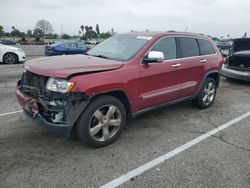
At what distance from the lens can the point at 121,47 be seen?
4363 mm

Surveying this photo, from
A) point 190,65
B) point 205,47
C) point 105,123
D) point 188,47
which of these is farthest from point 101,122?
point 205,47

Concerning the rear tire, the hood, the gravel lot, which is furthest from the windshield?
the rear tire

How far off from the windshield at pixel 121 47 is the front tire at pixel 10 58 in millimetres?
9480

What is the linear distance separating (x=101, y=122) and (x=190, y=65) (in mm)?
2372

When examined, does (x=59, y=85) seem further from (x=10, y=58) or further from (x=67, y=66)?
(x=10, y=58)

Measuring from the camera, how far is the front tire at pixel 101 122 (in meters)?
3.36

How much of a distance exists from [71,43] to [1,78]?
9479 mm

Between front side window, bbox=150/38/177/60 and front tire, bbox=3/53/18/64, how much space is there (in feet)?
34.7

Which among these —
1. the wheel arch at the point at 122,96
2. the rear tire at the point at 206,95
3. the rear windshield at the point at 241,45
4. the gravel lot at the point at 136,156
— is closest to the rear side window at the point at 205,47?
the rear tire at the point at 206,95

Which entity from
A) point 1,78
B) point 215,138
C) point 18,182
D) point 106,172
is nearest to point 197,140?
point 215,138

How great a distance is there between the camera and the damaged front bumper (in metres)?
3.17

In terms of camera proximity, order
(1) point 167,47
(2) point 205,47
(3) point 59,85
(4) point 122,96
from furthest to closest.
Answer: (2) point 205,47
(1) point 167,47
(4) point 122,96
(3) point 59,85

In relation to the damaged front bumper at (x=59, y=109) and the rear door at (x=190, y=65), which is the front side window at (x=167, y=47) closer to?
the rear door at (x=190, y=65)

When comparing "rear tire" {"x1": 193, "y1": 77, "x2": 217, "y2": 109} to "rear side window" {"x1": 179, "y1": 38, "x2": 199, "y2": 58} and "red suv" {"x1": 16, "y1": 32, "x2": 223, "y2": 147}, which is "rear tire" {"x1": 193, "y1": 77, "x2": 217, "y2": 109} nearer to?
"red suv" {"x1": 16, "y1": 32, "x2": 223, "y2": 147}
